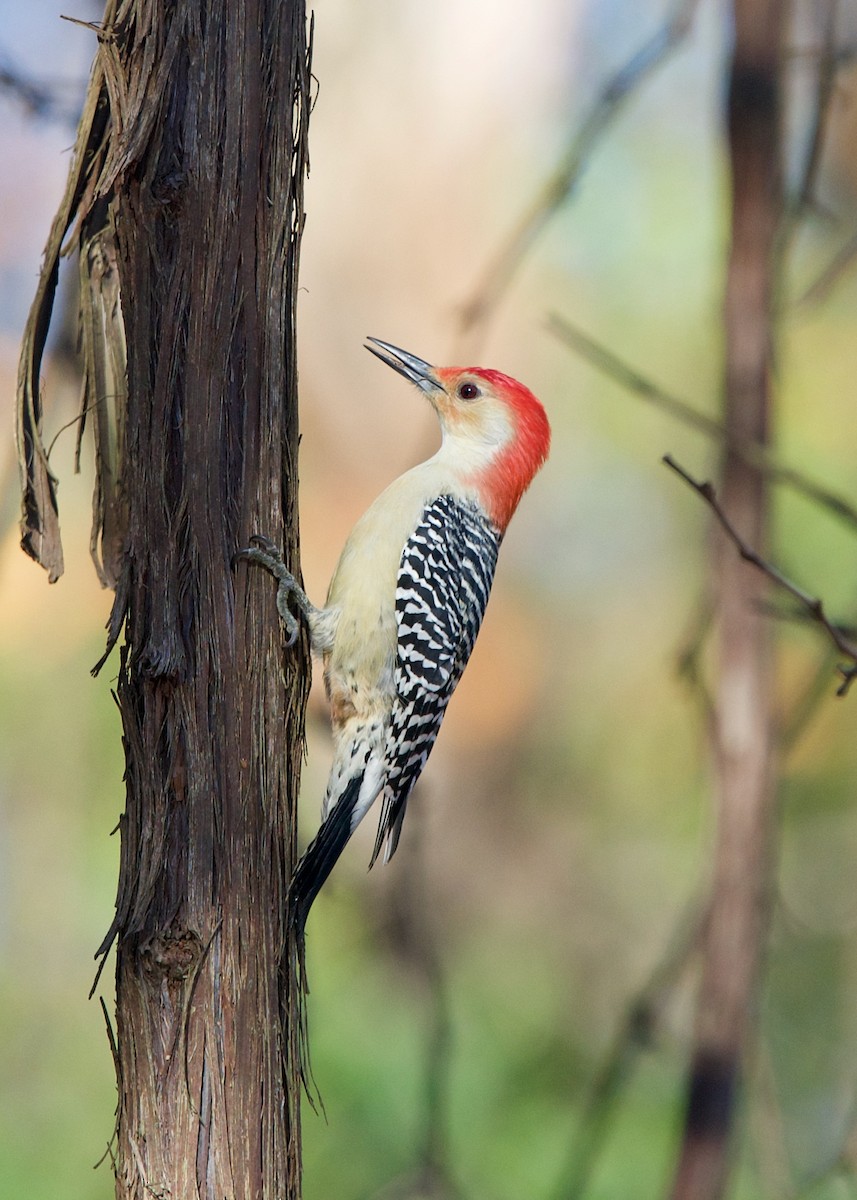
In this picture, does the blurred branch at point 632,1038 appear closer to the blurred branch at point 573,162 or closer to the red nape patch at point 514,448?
the red nape patch at point 514,448

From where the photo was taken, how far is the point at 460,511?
2.12 metres

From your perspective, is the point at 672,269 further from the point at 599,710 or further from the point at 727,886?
the point at 727,886

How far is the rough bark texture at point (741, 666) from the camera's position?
9.20ft

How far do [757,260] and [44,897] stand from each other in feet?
8.00

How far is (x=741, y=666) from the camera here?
9.46ft

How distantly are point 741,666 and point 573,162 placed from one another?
142cm

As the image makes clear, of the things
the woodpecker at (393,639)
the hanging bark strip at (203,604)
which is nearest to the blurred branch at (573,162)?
the woodpecker at (393,639)

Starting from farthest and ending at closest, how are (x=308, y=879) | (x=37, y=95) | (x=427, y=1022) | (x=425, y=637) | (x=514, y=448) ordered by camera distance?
(x=427, y=1022)
(x=37, y=95)
(x=514, y=448)
(x=425, y=637)
(x=308, y=879)

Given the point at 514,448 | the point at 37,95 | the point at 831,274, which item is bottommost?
the point at 514,448

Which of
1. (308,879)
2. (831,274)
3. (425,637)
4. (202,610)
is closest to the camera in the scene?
(202,610)

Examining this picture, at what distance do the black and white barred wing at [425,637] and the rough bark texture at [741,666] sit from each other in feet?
3.64

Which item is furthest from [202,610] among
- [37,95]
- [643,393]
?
[37,95]

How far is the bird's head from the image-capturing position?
2.24 m

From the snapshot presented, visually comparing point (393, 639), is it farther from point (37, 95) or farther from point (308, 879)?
point (37, 95)
